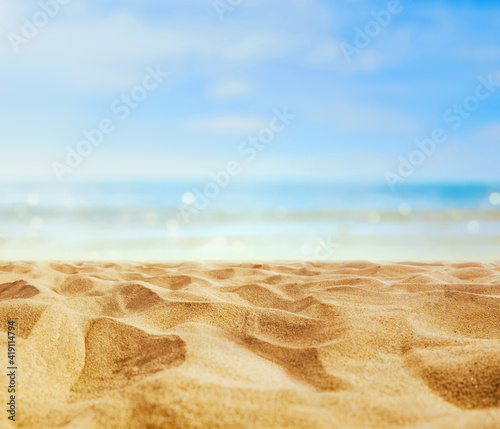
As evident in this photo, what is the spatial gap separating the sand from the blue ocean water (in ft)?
9.09

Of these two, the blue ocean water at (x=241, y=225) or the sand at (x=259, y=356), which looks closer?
the sand at (x=259, y=356)

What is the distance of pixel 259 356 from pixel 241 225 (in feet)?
25.6

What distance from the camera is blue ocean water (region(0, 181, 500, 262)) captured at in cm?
596

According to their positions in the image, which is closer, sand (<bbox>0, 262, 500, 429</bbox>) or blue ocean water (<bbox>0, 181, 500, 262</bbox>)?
sand (<bbox>0, 262, 500, 429</bbox>)

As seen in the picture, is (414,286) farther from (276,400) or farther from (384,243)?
(384,243)

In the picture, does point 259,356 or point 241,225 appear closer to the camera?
point 259,356

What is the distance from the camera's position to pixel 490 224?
30.1 feet

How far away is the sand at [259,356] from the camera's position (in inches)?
43.0

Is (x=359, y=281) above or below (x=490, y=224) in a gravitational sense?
below

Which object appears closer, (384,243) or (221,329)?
(221,329)

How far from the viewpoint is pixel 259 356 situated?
5.02ft

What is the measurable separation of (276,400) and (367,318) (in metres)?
→ 0.76

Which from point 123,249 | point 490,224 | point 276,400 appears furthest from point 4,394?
point 490,224

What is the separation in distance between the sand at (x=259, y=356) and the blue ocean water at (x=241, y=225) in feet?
9.09
